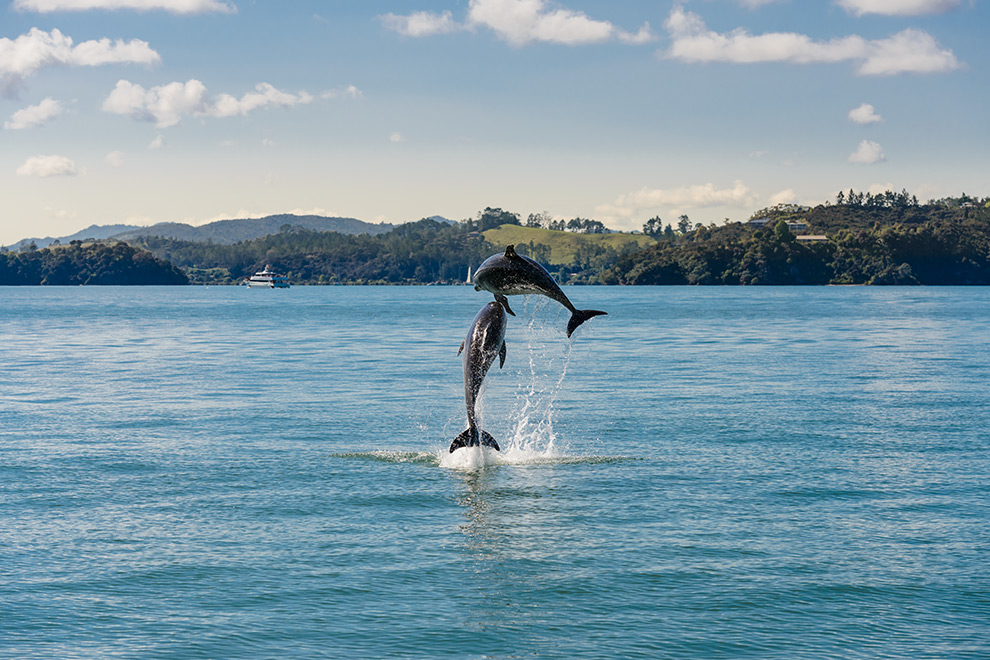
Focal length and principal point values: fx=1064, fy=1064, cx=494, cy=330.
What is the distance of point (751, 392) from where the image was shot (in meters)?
55.6

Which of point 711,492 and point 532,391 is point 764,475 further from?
point 532,391

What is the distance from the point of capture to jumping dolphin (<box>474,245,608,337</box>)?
71.8 ft

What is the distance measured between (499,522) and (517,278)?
7528 mm

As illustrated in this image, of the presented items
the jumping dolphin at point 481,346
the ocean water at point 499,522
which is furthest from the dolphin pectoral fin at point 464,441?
the ocean water at point 499,522

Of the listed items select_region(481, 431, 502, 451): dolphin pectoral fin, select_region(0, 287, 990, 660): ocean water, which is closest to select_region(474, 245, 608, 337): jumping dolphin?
select_region(0, 287, 990, 660): ocean water

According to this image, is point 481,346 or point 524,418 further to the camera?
point 524,418

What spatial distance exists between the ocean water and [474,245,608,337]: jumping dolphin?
2.88m

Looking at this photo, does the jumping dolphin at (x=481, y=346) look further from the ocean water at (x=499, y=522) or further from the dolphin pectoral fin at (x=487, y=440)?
the ocean water at (x=499, y=522)

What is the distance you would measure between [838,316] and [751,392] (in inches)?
4327

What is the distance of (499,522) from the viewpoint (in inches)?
1052

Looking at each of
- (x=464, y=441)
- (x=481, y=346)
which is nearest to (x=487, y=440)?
(x=464, y=441)

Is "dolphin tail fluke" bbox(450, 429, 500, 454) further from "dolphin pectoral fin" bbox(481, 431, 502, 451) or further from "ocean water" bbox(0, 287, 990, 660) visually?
"ocean water" bbox(0, 287, 990, 660)

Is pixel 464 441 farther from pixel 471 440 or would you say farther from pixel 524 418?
pixel 524 418

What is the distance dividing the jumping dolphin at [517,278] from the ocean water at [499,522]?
2.88 m
